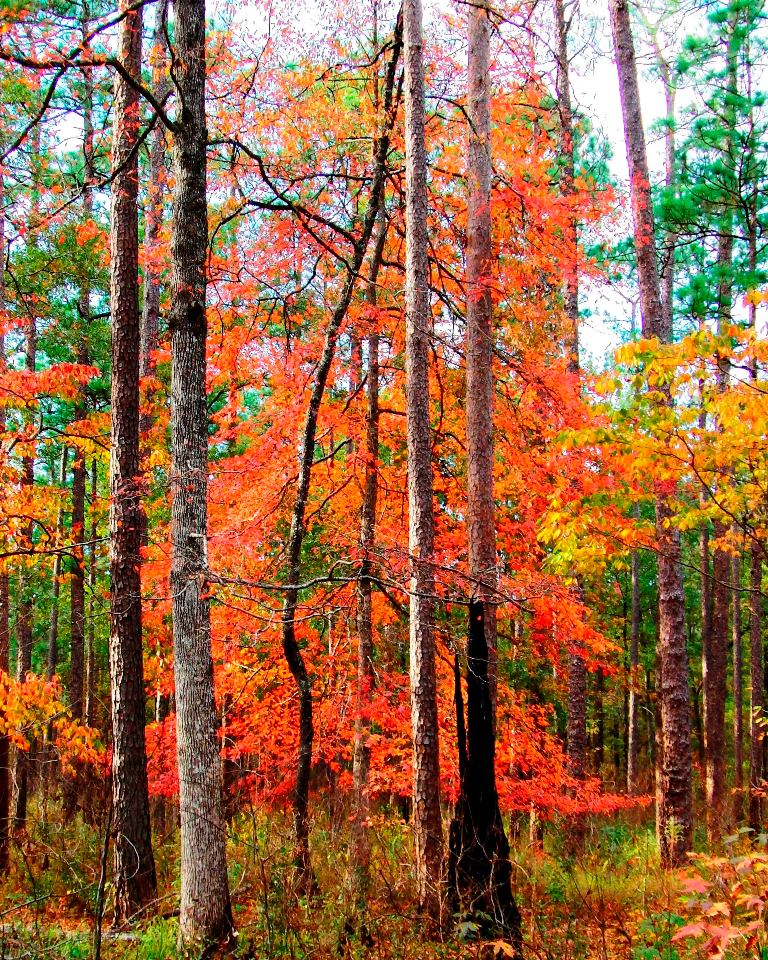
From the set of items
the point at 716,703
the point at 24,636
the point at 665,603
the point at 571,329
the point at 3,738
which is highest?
the point at 571,329

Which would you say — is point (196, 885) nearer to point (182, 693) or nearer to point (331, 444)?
point (182, 693)

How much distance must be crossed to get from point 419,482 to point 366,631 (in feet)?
9.01

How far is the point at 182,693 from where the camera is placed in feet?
17.8

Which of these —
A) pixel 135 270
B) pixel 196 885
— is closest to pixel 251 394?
pixel 135 270

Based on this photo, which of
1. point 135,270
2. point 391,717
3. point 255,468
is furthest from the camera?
point 255,468

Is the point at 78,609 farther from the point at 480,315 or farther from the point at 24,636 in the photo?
the point at 480,315

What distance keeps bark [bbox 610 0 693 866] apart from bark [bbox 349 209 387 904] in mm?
3173

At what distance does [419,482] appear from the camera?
7047 millimetres

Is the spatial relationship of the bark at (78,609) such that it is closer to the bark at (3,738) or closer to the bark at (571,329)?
the bark at (3,738)

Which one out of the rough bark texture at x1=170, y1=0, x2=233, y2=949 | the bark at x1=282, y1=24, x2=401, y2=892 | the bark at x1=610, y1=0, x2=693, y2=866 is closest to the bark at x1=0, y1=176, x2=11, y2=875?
the bark at x1=282, y1=24, x2=401, y2=892

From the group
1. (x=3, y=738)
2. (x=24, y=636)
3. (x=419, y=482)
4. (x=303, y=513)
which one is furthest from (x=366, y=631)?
(x=24, y=636)

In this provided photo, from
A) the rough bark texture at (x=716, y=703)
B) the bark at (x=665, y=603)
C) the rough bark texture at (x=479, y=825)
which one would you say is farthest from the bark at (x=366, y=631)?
the rough bark texture at (x=716, y=703)

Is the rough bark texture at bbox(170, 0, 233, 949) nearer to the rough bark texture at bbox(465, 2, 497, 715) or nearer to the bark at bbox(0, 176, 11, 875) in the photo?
the rough bark texture at bbox(465, 2, 497, 715)

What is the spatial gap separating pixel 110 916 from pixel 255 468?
5359 millimetres
